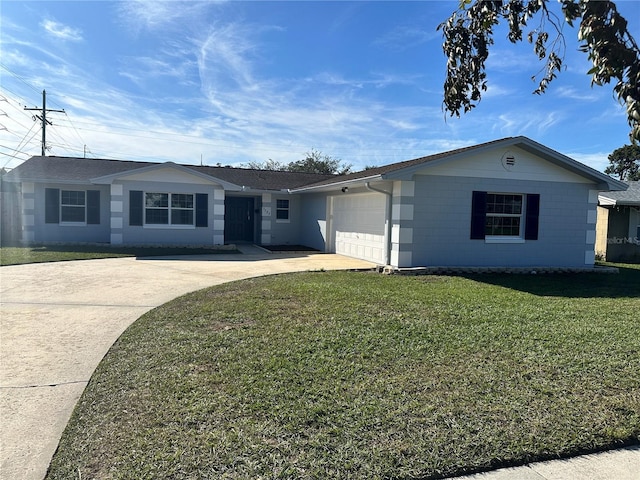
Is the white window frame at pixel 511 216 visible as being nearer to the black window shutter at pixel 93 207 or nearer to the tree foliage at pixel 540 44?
the tree foliage at pixel 540 44

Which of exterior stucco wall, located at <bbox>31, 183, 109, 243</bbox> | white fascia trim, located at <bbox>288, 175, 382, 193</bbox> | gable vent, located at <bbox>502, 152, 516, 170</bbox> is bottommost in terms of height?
exterior stucco wall, located at <bbox>31, 183, 109, 243</bbox>

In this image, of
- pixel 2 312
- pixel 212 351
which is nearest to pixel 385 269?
pixel 212 351

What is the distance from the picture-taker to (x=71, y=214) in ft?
56.1

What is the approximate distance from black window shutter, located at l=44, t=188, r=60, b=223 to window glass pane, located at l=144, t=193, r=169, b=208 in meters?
3.48

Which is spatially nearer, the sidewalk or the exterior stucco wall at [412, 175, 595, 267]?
the sidewalk

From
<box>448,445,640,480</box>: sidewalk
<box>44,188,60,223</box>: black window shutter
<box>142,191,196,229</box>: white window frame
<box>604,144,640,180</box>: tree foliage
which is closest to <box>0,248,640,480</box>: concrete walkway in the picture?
<box>448,445,640,480</box>: sidewalk

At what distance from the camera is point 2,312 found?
6.73 meters

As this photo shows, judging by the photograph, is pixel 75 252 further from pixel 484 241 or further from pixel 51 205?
pixel 484 241

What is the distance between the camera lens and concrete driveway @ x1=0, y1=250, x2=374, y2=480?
11.1ft

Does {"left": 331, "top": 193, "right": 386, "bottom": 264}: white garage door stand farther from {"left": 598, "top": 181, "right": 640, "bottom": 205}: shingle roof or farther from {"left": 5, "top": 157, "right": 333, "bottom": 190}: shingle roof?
{"left": 598, "top": 181, "right": 640, "bottom": 205}: shingle roof

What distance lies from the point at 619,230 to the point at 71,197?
21.2 meters

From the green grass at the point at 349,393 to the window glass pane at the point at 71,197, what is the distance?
12500mm

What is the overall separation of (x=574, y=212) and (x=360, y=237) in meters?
6.23

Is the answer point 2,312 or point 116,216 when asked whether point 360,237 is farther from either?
point 2,312
